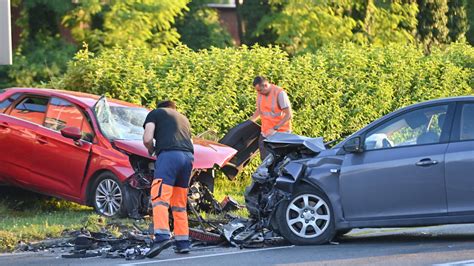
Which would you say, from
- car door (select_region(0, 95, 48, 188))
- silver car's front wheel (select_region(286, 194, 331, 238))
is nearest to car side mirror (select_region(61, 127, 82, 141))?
car door (select_region(0, 95, 48, 188))

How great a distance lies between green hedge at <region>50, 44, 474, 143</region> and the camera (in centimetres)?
1667

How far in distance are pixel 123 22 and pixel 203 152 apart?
13047 mm

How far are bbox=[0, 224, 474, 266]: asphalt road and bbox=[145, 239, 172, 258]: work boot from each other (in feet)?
0.25

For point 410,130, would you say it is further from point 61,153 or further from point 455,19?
point 455,19

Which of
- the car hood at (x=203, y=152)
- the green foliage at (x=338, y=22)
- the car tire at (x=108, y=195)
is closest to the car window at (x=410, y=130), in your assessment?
the car hood at (x=203, y=152)

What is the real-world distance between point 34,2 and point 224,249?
1656 cm

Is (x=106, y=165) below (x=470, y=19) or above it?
below

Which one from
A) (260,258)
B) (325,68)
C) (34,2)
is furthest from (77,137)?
(34,2)

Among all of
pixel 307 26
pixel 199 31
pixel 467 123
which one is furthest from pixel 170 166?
pixel 199 31

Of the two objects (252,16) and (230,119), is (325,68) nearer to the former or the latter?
(230,119)

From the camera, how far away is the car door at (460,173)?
1095 cm

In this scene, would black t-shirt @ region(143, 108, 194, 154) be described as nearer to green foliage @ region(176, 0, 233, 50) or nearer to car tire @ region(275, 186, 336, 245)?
car tire @ region(275, 186, 336, 245)

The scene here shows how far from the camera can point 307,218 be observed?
11625 mm

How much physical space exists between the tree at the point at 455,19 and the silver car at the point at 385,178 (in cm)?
2078
